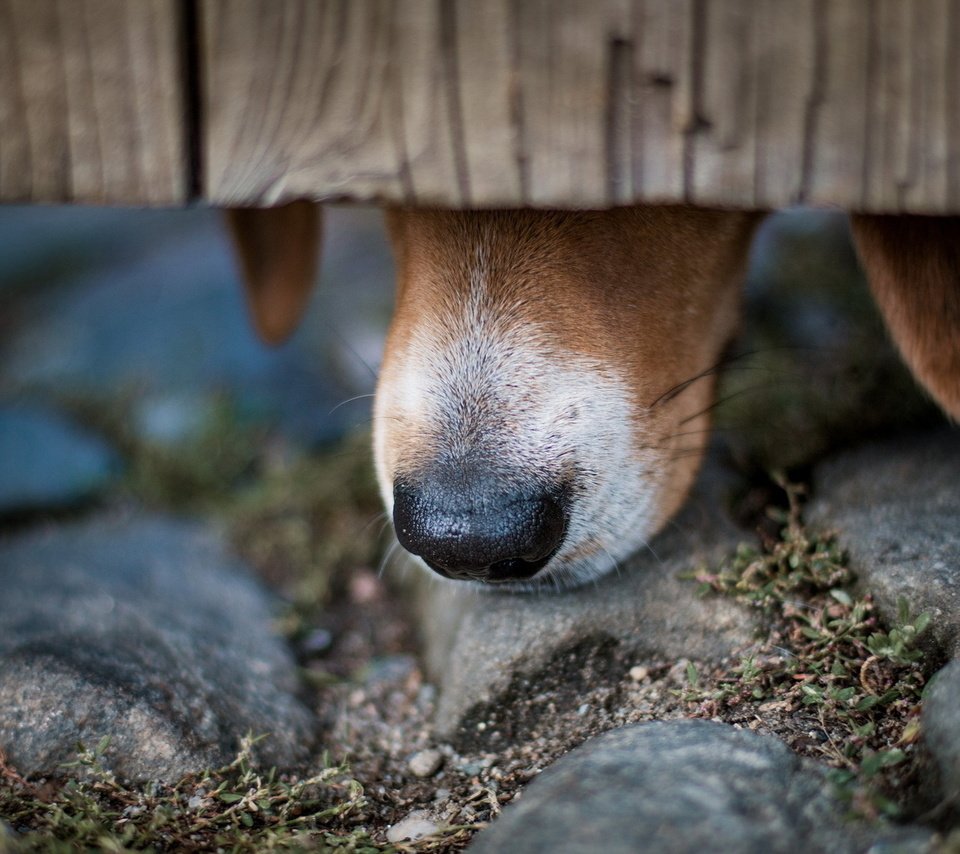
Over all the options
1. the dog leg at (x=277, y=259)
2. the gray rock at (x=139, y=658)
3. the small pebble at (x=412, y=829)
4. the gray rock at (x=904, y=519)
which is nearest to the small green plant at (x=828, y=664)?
the gray rock at (x=904, y=519)

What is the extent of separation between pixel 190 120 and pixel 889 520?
60.2 inches

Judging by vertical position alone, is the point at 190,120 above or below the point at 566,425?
above

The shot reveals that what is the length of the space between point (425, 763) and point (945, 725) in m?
0.98

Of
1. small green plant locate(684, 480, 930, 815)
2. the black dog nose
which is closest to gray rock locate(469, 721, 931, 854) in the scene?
small green plant locate(684, 480, 930, 815)

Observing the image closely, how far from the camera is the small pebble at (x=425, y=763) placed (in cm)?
199

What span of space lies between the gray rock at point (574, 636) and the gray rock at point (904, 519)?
0.25 meters

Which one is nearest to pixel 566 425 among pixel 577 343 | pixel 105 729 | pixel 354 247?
pixel 577 343

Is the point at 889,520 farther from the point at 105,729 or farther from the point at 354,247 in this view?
the point at 354,247

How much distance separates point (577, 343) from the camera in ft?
6.44

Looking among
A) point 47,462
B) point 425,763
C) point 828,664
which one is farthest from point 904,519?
point 47,462

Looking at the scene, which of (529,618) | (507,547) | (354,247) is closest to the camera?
(507,547)

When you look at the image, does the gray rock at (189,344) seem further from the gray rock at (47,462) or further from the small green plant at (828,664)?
the small green plant at (828,664)

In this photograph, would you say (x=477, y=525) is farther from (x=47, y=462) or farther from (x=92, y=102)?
(x=47, y=462)

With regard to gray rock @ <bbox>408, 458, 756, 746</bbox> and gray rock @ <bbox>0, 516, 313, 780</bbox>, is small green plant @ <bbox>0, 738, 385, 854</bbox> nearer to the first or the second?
gray rock @ <bbox>0, 516, 313, 780</bbox>
